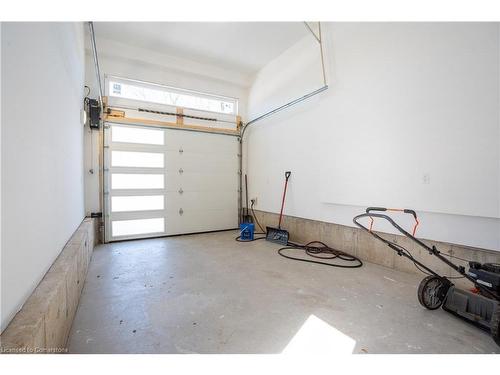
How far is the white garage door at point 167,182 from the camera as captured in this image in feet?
15.1

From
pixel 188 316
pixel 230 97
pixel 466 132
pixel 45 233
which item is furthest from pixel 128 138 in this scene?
pixel 466 132

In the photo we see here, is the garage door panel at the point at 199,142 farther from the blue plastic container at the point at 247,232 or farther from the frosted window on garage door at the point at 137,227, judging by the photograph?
the blue plastic container at the point at 247,232

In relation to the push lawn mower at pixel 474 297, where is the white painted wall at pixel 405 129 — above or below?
above

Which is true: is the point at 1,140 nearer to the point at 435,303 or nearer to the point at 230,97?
the point at 435,303

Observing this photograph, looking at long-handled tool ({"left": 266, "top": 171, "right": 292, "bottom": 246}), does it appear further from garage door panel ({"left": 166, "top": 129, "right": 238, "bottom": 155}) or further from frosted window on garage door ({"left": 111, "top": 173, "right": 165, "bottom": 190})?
frosted window on garage door ({"left": 111, "top": 173, "right": 165, "bottom": 190})

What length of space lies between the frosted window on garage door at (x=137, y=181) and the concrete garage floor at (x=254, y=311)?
66.6 inches

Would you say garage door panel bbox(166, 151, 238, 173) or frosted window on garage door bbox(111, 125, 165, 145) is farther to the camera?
garage door panel bbox(166, 151, 238, 173)

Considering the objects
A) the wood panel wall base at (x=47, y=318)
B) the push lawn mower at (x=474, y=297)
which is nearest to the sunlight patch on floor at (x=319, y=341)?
the push lawn mower at (x=474, y=297)

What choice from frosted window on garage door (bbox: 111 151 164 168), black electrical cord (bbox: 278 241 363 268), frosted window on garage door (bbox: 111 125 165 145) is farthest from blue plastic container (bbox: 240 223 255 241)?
frosted window on garage door (bbox: 111 125 165 145)

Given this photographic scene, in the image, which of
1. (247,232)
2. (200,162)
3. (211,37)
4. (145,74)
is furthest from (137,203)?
(211,37)

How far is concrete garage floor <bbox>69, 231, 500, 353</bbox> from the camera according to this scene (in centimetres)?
164

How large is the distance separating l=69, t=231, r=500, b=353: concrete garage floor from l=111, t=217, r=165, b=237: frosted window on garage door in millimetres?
1279

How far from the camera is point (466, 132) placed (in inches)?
95.5

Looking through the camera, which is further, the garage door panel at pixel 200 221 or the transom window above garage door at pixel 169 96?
the garage door panel at pixel 200 221
